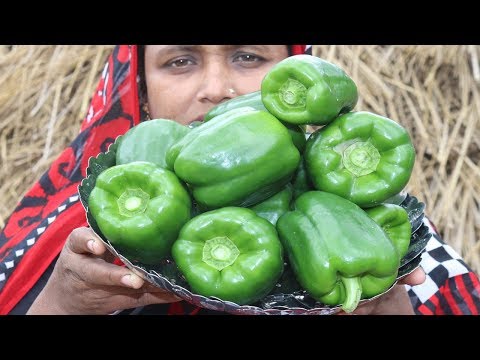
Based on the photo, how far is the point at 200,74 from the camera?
5.93ft

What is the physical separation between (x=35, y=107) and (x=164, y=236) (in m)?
2.10

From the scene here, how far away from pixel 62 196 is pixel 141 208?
2.85ft

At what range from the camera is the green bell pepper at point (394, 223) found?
120cm

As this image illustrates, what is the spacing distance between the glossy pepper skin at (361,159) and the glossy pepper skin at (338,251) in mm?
31

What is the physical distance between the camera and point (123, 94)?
6.46 ft

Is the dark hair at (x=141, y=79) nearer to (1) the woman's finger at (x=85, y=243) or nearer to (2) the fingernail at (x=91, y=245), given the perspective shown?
(1) the woman's finger at (x=85, y=243)

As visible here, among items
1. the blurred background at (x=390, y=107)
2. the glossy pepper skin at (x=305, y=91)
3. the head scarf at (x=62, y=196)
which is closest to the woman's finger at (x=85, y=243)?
the glossy pepper skin at (x=305, y=91)

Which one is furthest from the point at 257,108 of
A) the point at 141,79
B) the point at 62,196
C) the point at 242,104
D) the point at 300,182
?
the point at 62,196

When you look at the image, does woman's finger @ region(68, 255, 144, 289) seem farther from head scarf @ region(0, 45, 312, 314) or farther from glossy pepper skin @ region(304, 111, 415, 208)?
head scarf @ region(0, 45, 312, 314)

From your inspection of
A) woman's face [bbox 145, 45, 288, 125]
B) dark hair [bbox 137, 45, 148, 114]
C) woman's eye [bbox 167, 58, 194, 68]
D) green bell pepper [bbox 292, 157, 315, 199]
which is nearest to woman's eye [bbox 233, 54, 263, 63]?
woman's face [bbox 145, 45, 288, 125]

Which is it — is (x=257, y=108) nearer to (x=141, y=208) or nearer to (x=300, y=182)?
(x=300, y=182)

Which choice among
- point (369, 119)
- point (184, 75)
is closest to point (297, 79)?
point (369, 119)

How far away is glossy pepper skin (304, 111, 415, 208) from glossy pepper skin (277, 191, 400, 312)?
0.03m

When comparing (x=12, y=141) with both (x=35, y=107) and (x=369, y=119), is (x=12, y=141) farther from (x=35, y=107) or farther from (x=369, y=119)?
(x=369, y=119)
